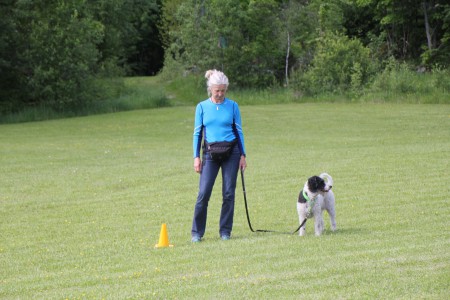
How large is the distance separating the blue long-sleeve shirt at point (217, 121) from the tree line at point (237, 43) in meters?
38.0

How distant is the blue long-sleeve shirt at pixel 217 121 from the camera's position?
1045 cm

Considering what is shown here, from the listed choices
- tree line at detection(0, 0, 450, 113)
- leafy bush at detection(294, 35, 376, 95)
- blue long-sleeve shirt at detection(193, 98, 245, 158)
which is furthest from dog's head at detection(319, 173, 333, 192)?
leafy bush at detection(294, 35, 376, 95)

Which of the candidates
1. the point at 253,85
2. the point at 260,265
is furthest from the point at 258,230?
the point at 253,85

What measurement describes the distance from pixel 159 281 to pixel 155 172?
1381 cm

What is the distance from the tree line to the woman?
37998 millimetres

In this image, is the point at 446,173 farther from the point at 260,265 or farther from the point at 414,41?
the point at 414,41

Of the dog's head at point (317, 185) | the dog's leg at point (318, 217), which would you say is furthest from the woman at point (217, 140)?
the dog's leg at point (318, 217)

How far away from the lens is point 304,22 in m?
58.4

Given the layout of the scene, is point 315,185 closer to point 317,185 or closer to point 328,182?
point 317,185

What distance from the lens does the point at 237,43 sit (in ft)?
190

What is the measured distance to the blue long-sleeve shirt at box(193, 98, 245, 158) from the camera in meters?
10.4

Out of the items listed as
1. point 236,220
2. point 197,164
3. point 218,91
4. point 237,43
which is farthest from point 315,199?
point 237,43

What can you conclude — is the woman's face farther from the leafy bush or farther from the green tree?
the green tree

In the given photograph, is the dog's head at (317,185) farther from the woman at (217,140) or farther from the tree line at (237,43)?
the tree line at (237,43)
